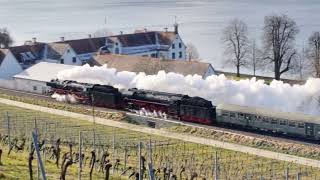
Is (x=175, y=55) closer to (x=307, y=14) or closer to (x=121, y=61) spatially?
(x=121, y=61)

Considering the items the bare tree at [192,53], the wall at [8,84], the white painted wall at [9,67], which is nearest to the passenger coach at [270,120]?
the wall at [8,84]

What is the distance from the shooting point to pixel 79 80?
59.8 metres

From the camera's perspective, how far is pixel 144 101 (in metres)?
48.5

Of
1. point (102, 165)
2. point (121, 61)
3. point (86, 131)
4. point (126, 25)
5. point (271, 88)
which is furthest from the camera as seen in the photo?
point (126, 25)

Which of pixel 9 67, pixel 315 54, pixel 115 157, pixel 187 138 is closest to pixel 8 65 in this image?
pixel 9 67

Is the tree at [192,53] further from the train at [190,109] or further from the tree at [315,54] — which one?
the train at [190,109]

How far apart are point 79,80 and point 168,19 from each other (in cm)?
8505

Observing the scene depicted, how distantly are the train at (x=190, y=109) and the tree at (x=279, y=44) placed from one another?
26.7 metres

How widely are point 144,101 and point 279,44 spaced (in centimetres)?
2999

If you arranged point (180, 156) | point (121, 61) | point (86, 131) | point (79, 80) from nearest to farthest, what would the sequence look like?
point (180, 156) → point (86, 131) → point (79, 80) → point (121, 61)

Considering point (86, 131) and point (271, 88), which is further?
point (271, 88)

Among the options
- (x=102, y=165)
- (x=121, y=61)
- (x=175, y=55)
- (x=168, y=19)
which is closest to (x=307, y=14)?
(x=168, y=19)

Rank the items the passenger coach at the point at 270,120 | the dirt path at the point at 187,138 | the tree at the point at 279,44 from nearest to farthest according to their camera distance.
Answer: the dirt path at the point at 187,138, the passenger coach at the point at 270,120, the tree at the point at 279,44

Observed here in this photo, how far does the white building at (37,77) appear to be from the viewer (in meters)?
61.9
